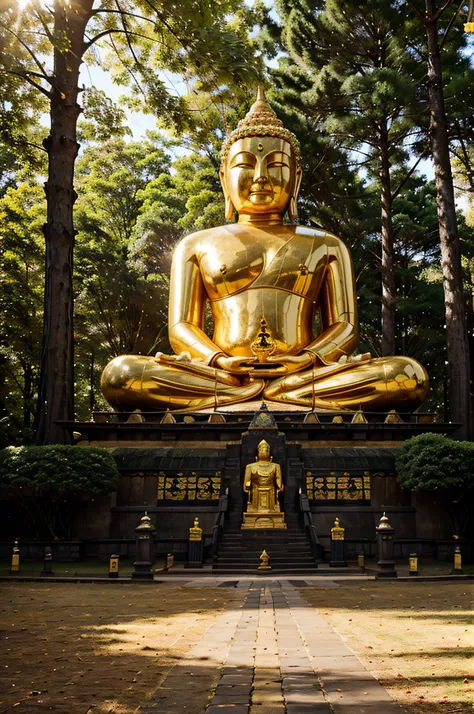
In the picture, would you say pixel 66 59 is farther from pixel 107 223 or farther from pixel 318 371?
pixel 107 223

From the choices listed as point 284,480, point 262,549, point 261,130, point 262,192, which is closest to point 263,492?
point 284,480

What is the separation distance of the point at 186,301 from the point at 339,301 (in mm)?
3264

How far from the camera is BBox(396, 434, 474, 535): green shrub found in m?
11.5

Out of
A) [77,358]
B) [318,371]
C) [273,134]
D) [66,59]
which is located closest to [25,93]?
[66,59]

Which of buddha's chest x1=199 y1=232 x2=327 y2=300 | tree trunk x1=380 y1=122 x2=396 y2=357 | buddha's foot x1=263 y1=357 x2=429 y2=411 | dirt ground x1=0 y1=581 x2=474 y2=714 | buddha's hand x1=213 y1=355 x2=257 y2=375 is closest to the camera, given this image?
dirt ground x1=0 y1=581 x2=474 y2=714

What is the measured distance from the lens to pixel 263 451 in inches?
485

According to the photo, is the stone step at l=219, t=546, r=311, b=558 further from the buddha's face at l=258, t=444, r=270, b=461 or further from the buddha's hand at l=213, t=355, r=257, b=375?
the buddha's hand at l=213, t=355, r=257, b=375

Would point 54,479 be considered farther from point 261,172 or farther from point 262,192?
point 261,172

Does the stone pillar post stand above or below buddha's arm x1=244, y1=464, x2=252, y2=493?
below

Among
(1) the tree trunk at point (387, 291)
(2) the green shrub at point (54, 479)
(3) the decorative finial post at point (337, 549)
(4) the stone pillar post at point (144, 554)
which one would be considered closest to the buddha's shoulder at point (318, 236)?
A: (1) the tree trunk at point (387, 291)

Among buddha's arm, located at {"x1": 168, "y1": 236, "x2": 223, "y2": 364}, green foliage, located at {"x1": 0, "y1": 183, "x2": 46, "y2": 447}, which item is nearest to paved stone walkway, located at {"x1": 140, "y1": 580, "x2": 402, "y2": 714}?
buddha's arm, located at {"x1": 168, "y1": 236, "x2": 223, "y2": 364}

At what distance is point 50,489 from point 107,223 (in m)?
19.8

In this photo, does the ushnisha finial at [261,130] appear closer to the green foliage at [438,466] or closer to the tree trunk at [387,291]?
the tree trunk at [387,291]

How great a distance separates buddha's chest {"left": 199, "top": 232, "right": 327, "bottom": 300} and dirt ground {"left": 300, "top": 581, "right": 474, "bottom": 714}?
28.1 feet
